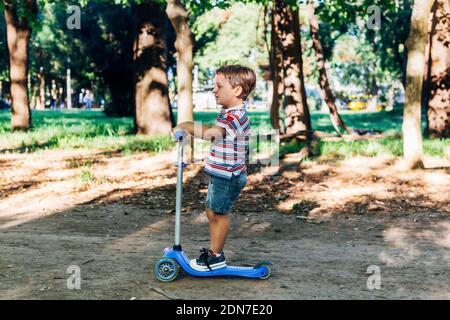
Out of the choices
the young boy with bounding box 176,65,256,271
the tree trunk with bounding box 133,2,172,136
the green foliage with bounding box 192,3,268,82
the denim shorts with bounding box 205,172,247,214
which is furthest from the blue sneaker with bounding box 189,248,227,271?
the green foliage with bounding box 192,3,268,82

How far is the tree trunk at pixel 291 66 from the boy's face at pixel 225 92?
359 inches

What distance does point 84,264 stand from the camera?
A: 17.7 ft

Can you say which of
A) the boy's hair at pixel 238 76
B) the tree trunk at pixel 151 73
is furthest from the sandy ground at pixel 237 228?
the tree trunk at pixel 151 73

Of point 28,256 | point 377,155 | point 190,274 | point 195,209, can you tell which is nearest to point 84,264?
point 28,256

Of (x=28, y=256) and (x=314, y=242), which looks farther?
(x=314, y=242)

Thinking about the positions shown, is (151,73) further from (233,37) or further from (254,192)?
(233,37)

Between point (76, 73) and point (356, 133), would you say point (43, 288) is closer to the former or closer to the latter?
point (356, 133)

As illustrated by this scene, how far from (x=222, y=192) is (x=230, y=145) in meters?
0.37

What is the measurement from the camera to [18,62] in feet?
61.2

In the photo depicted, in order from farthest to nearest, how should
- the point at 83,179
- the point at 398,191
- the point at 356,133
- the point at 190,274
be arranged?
the point at 356,133 < the point at 83,179 < the point at 398,191 < the point at 190,274

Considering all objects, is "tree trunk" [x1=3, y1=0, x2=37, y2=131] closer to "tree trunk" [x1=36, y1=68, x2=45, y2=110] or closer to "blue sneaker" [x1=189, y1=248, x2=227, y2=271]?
"blue sneaker" [x1=189, y1=248, x2=227, y2=271]

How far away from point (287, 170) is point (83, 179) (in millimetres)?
3238

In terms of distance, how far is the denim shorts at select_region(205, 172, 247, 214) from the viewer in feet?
16.3

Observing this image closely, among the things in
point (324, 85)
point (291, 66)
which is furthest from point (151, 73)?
point (324, 85)
